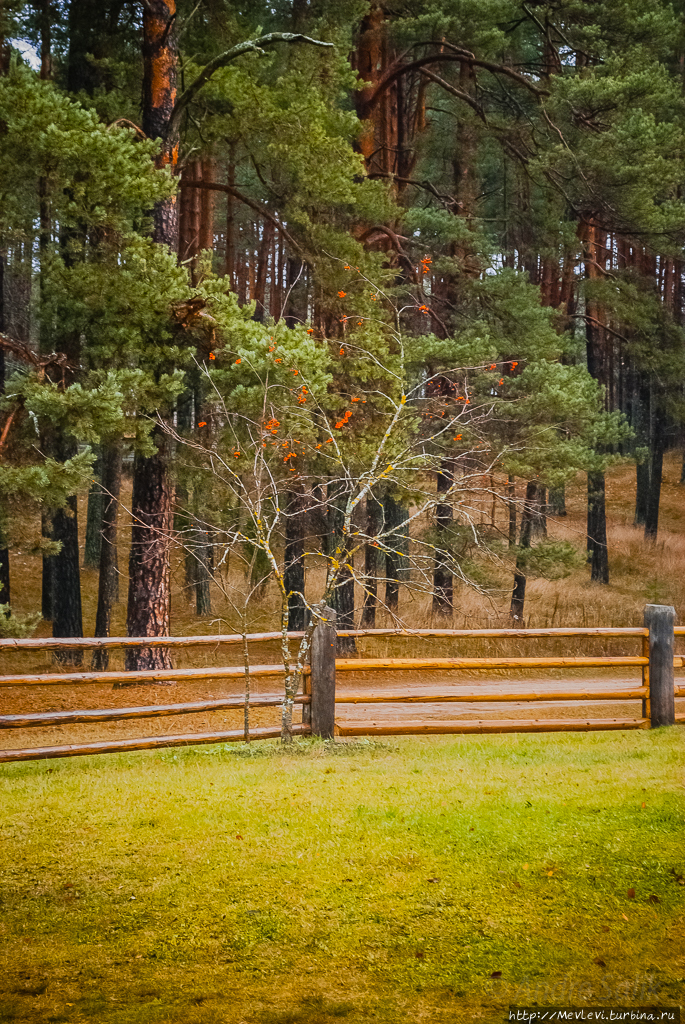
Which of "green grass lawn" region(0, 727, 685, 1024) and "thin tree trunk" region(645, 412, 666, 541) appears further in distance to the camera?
"thin tree trunk" region(645, 412, 666, 541)

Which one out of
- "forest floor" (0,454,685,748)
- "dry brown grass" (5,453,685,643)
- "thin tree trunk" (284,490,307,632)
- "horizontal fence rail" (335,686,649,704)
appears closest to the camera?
"horizontal fence rail" (335,686,649,704)

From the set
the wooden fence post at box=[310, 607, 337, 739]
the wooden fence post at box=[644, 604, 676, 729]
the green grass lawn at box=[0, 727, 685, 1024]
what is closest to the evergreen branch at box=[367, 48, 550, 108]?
the wooden fence post at box=[644, 604, 676, 729]

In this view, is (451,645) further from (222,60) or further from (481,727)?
(222,60)

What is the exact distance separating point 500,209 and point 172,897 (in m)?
26.3

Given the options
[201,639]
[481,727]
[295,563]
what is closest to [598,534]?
[295,563]

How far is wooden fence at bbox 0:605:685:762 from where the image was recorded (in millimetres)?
7570

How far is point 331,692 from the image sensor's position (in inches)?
327

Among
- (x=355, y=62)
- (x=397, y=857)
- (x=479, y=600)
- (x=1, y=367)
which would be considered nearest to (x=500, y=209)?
(x=355, y=62)

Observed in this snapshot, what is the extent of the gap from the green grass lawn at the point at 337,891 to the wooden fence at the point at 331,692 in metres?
0.49

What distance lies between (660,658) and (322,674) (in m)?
3.45

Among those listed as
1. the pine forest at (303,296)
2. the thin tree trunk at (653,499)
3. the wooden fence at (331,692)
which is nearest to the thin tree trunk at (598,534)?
the pine forest at (303,296)

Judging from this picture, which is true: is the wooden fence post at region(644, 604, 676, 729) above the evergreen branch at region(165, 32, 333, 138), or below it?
below

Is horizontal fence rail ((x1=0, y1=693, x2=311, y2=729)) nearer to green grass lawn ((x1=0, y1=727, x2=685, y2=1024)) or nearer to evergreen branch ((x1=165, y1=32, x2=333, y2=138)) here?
green grass lawn ((x1=0, y1=727, x2=685, y2=1024))

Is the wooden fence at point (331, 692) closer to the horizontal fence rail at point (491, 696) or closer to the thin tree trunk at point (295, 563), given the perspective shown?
the horizontal fence rail at point (491, 696)
